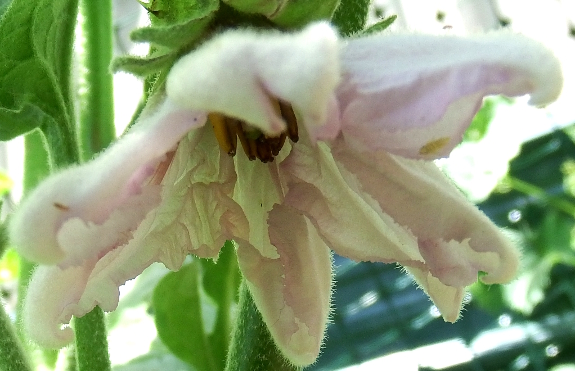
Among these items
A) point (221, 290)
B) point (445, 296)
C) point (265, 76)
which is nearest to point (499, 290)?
point (221, 290)

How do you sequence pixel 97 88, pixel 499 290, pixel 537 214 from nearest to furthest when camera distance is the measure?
pixel 97 88
pixel 499 290
pixel 537 214

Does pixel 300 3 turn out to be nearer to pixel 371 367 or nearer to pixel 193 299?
pixel 193 299

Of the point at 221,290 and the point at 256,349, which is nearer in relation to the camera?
the point at 256,349

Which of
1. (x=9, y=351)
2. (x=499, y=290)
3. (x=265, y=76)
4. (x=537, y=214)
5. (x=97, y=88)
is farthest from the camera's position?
(x=537, y=214)

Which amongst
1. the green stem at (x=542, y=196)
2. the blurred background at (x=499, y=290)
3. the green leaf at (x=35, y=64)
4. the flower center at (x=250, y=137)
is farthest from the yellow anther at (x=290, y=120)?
the green stem at (x=542, y=196)

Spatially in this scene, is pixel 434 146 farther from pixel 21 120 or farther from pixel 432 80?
pixel 21 120

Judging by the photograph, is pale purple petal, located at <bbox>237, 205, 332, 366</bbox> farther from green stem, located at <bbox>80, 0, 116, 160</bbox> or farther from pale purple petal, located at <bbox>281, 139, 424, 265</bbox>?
green stem, located at <bbox>80, 0, 116, 160</bbox>

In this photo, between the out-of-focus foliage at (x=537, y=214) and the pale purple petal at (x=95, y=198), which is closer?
the pale purple petal at (x=95, y=198)

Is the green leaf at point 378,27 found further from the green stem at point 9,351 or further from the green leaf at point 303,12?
the green stem at point 9,351
